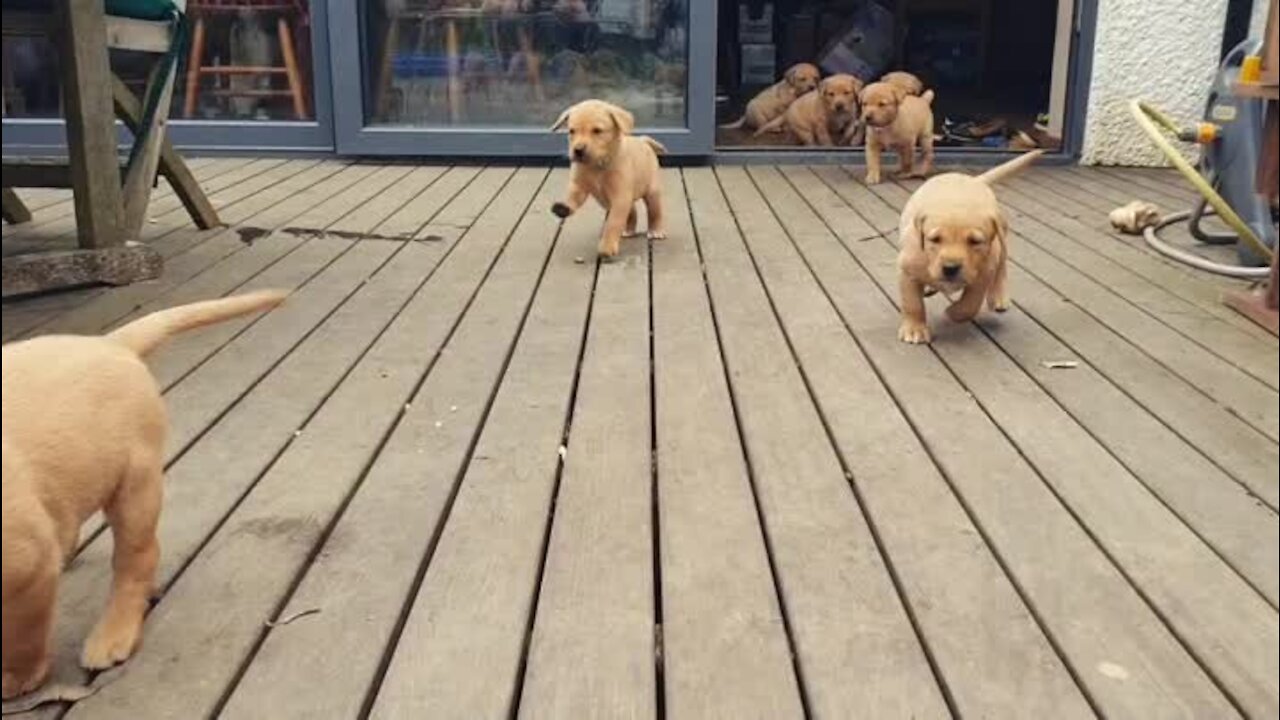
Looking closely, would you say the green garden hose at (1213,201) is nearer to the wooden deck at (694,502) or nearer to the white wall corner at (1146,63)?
the wooden deck at (694,502)

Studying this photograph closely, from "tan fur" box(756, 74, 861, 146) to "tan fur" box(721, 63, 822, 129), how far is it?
0.32m

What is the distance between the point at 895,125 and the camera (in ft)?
17.1

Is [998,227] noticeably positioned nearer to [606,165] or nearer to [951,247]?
[951,247]

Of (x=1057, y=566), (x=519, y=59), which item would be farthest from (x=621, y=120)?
(x=1057, y=566)

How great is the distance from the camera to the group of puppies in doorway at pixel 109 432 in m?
0.54

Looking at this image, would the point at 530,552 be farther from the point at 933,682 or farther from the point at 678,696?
the point at 933,682

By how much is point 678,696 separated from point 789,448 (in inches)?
31.0

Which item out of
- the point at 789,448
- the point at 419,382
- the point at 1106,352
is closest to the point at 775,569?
the point at 789,448

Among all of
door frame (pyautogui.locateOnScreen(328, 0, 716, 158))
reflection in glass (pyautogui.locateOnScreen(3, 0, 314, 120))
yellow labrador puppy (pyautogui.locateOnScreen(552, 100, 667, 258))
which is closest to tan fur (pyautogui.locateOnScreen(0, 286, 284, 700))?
reflection in glass (pyautogui.locateOnScreen(3, 0, 314, 120))

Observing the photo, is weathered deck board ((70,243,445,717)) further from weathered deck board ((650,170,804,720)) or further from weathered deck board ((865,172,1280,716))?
weathered deck board ((865,172,1280,716))

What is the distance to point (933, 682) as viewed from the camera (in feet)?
4.14

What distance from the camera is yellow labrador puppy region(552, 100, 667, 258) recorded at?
11.8 feet

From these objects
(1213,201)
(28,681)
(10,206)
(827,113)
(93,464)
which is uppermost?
(10,206)

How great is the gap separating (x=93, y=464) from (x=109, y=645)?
39 cm
